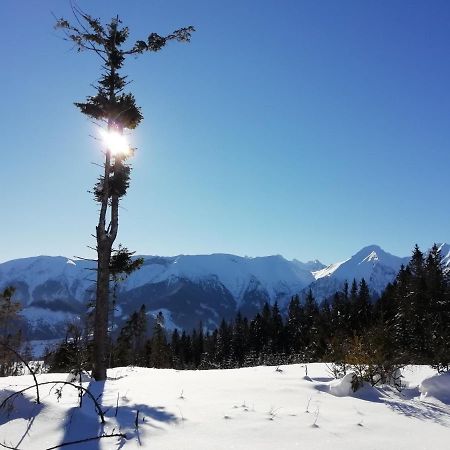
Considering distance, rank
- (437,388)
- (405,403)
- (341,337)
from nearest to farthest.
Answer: (405,403) → (437,388) → (341,337)

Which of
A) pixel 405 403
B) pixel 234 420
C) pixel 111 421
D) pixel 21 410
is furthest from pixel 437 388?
pixel 21 410

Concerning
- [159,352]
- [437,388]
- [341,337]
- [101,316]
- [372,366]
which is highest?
[101,316]

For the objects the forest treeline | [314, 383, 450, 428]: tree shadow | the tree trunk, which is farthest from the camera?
the tree trunk

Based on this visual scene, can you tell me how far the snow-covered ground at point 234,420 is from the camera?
14.0 ft

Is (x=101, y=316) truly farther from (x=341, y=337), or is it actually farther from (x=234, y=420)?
(x=341, y=337)

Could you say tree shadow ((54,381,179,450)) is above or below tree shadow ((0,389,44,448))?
below

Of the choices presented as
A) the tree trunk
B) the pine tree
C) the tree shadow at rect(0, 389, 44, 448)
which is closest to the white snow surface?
the tree shadow at rect(0, 389, 44, 448)

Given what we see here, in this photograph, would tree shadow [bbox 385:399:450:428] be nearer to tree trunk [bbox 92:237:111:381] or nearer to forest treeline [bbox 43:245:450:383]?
forest treeline [bbox 43:245:450:383]

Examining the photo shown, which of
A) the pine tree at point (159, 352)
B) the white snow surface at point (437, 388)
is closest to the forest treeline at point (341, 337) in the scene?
the pine tree at point (159, 352)

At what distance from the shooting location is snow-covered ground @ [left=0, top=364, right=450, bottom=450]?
426cm

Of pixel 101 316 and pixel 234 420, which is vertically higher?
pixel 101 316

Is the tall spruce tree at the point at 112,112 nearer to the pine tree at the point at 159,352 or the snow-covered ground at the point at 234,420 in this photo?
the snow-covered ground at the point at 234,420

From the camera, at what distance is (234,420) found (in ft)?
16.5

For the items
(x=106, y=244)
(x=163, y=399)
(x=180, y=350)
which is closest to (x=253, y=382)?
(x=163, y=399)
